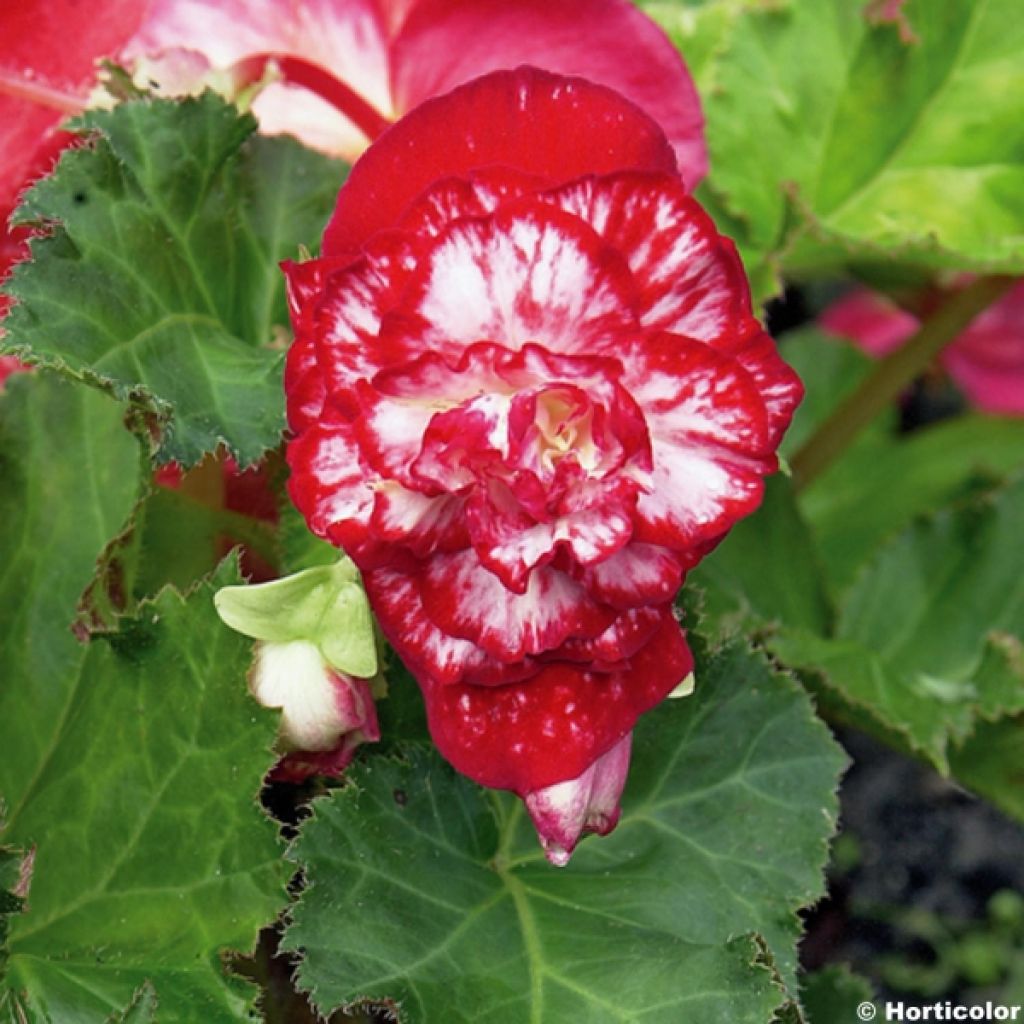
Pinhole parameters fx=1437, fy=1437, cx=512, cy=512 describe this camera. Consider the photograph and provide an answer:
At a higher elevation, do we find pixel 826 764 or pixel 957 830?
pixel 826 764

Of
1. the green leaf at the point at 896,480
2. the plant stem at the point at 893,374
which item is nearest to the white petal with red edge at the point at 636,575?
the plant stem at the point at 893,374

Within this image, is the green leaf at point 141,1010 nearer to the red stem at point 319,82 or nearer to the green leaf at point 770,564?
the red stem at point 319,82

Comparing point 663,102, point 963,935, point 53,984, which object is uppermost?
point 663,102

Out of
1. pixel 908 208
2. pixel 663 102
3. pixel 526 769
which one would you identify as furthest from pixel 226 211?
pixel 908 208

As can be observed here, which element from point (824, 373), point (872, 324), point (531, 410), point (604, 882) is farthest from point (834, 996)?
point (872, 324)

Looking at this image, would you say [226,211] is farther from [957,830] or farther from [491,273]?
[957,830]

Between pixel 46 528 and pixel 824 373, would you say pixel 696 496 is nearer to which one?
pixel 46 528
